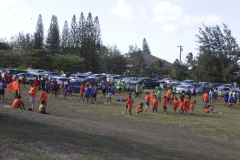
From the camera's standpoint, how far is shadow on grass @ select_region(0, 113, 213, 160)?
19.5ft

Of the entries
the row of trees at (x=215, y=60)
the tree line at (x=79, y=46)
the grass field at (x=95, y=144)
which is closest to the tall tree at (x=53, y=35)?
the tree line at (x=79, y=46)

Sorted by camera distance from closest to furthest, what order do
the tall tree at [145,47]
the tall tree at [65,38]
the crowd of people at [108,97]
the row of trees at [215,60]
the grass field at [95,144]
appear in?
the grass field at [95,144] < the crowd of people at [108,97] < the row of trees at [215,60] < the tall tree at [65,38] < the tall tree at [145,47]

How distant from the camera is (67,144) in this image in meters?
6.56

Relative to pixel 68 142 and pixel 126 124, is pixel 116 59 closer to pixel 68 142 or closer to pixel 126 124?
pixel 126 124

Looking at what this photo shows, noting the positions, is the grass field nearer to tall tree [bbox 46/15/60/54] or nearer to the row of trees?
the row of trees

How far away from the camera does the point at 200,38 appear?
57219 millimetres

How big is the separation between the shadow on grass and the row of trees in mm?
47287

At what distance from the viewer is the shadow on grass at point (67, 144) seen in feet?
19.5

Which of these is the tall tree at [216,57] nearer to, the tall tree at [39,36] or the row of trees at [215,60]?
the row of trees at [215,60]

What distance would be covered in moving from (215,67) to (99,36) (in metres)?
29.6

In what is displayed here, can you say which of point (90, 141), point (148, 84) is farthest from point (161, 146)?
point (148, 84)

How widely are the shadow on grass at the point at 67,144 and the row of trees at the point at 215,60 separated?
47287 mm

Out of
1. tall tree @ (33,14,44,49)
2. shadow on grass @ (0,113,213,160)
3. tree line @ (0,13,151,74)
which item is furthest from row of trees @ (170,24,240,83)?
shadow on grass @ (0,113,213,160)

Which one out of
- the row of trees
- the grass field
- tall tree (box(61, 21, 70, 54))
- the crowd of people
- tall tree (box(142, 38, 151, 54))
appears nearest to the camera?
the grass field
